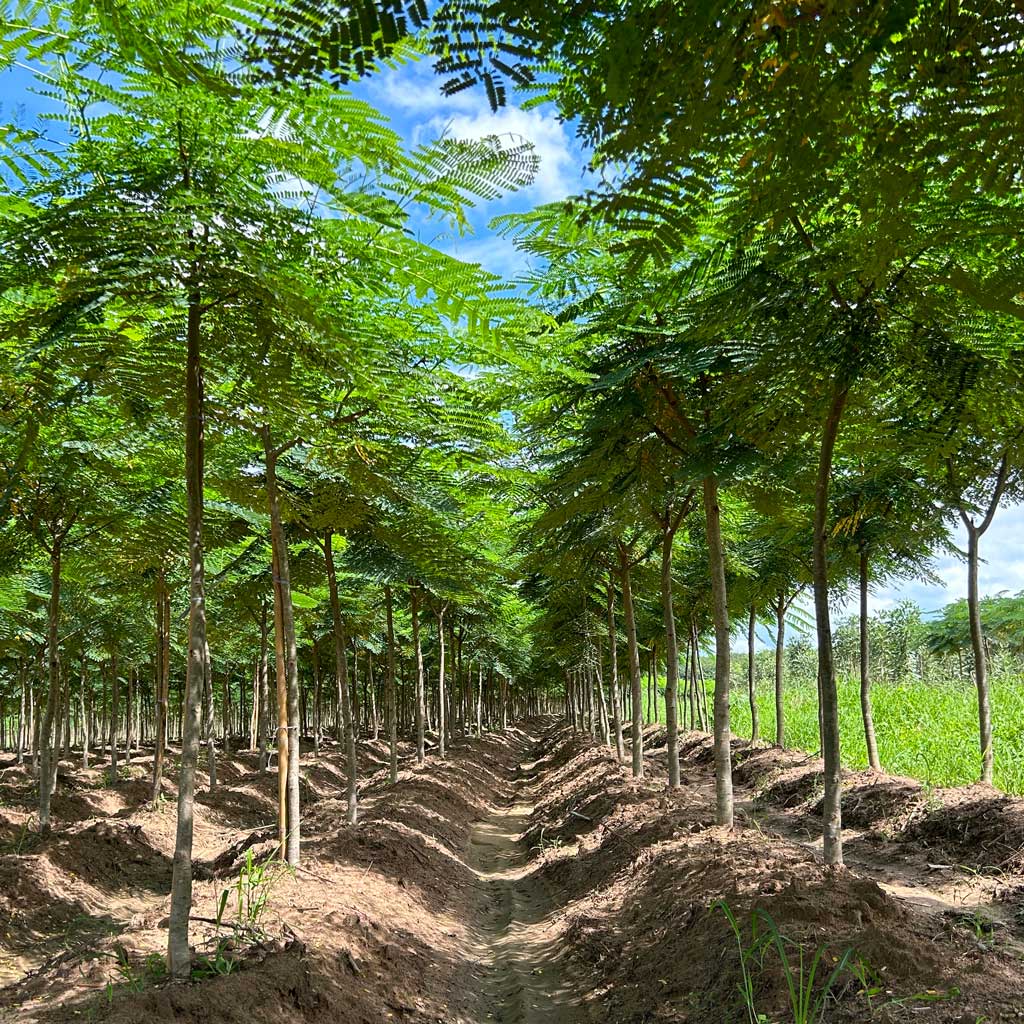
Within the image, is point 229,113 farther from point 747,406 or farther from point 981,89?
point 747,406

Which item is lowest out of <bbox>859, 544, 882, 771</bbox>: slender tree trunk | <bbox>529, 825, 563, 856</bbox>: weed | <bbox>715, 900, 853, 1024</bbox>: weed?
<bbox>529, 825, 563, 856</bbox>: weed

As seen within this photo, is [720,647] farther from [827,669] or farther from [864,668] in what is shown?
[864,668]

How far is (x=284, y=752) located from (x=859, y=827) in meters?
8.53

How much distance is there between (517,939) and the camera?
26.0ft

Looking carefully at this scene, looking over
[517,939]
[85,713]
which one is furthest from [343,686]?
[85,713]

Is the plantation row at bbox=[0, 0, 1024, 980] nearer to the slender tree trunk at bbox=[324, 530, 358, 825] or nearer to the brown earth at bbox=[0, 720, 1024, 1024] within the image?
the slender tree trunk at bbox=[324, 530, 358, 825]

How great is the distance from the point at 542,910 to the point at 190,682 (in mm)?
6061

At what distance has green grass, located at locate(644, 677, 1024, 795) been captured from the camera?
40.3 ft

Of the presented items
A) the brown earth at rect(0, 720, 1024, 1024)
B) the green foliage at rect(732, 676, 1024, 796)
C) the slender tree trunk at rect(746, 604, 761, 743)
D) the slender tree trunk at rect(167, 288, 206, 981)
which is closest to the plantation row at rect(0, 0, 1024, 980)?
the slender tree trunk at rect(167, 288, 206, 981)

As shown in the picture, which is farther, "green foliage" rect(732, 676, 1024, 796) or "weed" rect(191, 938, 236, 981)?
"green foliage" rect(732, 676, 1024, 796)

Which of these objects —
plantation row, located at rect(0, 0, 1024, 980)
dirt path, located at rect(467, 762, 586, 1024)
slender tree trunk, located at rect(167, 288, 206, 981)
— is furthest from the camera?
dirt path, located at rect(467, 762, 586, 1024)

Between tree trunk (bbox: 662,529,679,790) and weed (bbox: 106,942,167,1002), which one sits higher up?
tree trunk (bbox: 662,529,679,790)

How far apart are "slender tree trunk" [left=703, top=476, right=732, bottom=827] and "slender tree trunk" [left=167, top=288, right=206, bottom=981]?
15.8ft

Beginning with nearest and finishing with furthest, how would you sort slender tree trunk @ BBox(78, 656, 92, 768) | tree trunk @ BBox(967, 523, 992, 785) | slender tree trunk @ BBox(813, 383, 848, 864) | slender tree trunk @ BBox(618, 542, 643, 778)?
slender tree trunk @ BBox(813, 383, 848, 864)
tree trunk @ BBox(967, 523, 992, 785)
slender tree trunk @ BBox(618, 542, 643, 778)
slender tree trunk @ BBox(78, 656, 92, 768)
